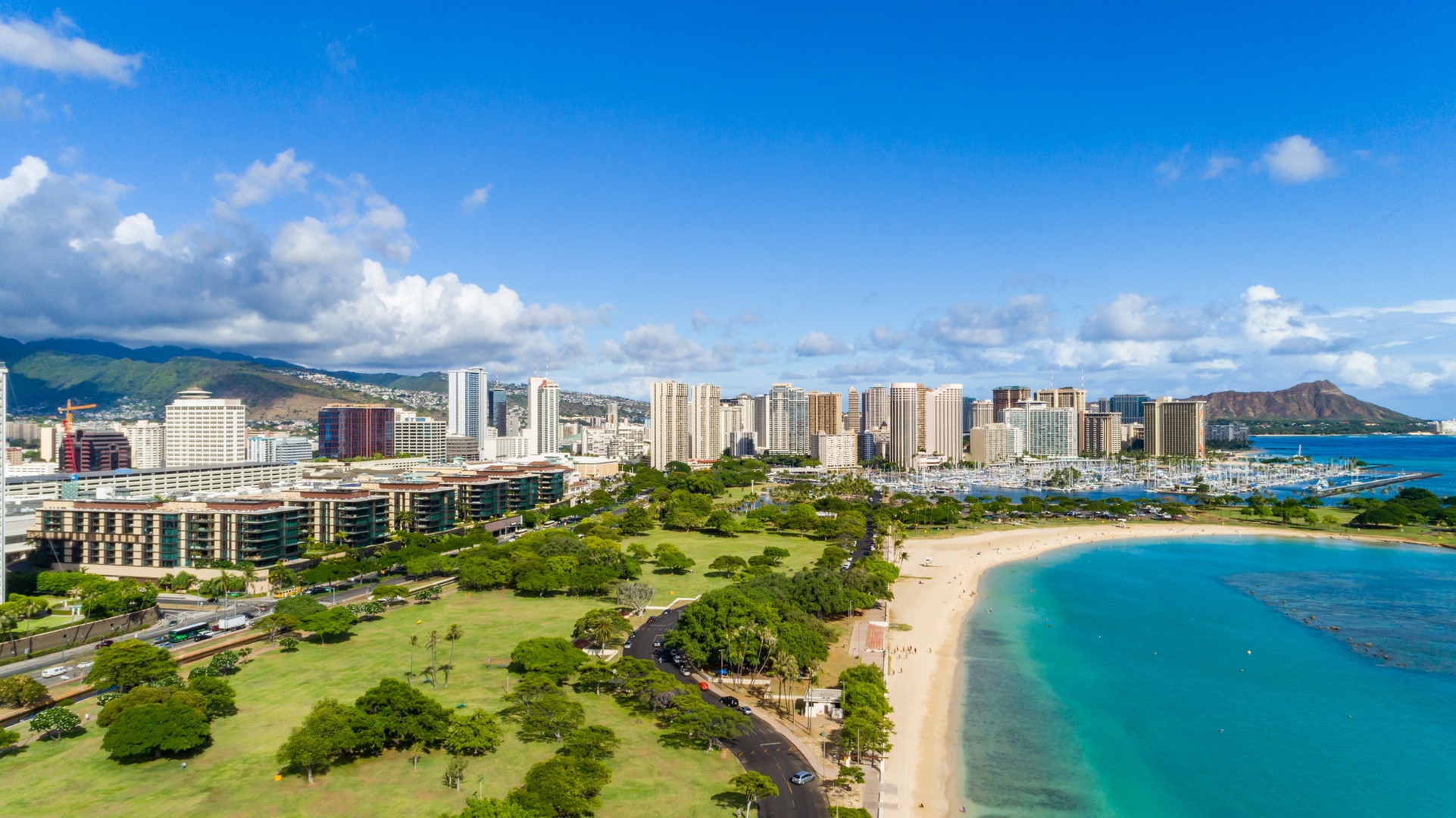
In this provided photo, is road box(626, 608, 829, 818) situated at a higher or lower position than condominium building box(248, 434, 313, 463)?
lower

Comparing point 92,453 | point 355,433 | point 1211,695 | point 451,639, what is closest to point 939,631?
point 1211,695

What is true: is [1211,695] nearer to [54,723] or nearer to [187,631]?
[54,723]

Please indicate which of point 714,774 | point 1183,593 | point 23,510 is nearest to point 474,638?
point 714,774

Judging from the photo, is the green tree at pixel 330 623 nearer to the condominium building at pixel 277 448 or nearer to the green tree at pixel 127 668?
the green tree at pixel 127 668

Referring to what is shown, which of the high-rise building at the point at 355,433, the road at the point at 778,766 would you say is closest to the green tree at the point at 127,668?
the road at the point at 778,766

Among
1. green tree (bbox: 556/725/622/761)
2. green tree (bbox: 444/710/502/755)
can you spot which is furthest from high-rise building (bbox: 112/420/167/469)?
green tree (bbox: 556/725/622/761)

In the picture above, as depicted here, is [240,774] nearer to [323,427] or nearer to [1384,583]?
[1384,583]

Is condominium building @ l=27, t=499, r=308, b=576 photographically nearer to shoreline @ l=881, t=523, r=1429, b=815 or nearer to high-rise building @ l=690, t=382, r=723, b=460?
shoreline @ l=881, t=523, r=1429, b=815
